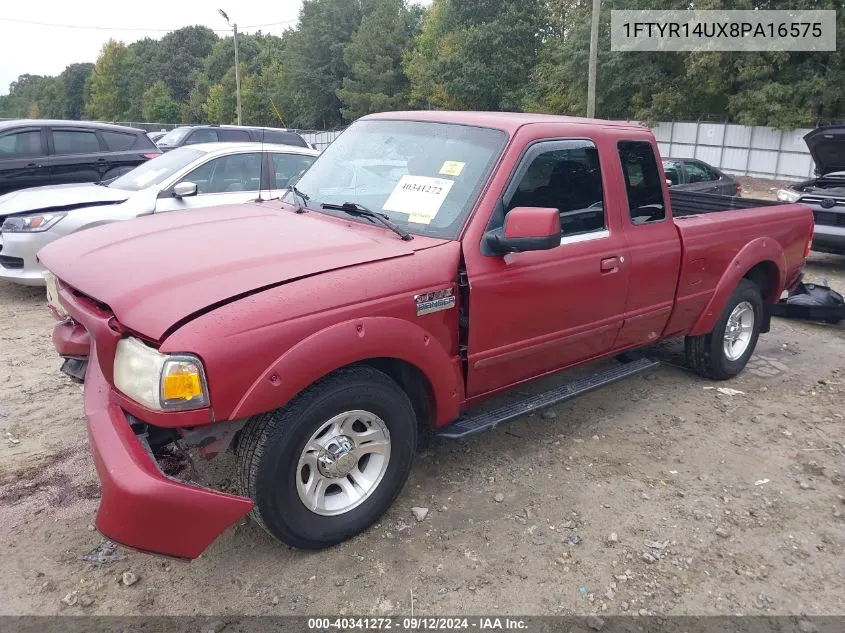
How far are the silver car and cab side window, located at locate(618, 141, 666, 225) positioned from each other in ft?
13.2

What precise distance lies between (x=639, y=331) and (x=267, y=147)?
5.03 m

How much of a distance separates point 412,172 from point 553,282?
98 cm

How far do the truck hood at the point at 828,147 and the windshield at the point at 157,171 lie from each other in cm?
747

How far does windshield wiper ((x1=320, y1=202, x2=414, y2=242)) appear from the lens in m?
3.29

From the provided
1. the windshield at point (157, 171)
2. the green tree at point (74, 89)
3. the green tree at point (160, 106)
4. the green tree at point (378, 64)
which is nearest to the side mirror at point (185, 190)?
the windshield at point (157, 171)

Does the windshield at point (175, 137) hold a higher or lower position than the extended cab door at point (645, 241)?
higher

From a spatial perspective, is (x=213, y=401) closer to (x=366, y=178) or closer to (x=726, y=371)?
(x=366, y=178)

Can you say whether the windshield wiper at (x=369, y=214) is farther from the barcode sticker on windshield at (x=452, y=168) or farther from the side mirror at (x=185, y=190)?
the side mirror at (x=185, y=190)

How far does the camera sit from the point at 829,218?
Result: 9047mm

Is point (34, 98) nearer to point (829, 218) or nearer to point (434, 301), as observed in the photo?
point (829, 218)

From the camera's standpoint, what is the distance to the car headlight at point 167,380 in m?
2.44

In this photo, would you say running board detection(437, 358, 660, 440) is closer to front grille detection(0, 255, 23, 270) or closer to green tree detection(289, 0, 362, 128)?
front grille detection(0, 255, 23, 270)

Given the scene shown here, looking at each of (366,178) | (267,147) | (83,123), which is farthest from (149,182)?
(366,178)

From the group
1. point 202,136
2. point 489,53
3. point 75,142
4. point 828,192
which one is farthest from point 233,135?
point 489,53
